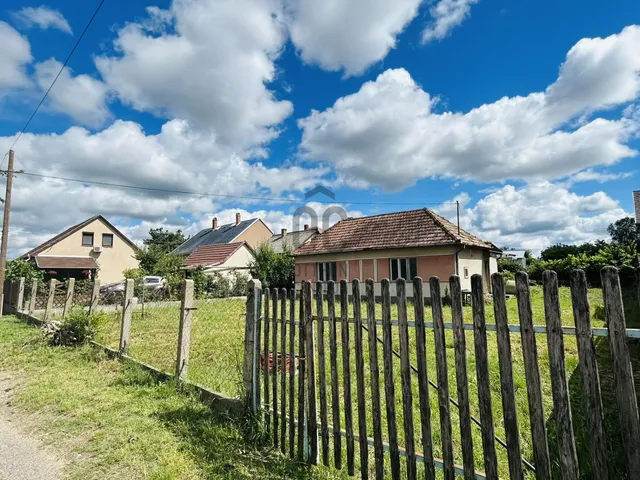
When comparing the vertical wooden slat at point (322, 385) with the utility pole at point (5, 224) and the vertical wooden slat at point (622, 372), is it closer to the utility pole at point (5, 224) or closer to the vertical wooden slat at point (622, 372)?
the vertical wooden slat at point (622, 372)

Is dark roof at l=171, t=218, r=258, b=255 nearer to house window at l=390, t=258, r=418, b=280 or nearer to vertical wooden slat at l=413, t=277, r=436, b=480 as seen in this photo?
house window at l=390, t=258, r=418, b=280

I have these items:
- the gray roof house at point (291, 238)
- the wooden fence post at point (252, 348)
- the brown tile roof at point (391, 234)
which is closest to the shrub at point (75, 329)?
the wooden fence post at point (252, 348)

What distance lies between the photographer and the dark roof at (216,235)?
3694cm

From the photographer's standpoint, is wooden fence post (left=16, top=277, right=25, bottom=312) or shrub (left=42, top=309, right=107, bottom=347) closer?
shrub (left=42, top=309, right=107, bottom=347)

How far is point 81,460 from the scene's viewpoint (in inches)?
143

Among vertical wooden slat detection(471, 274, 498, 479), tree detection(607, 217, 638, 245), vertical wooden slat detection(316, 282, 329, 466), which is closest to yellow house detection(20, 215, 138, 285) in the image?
vertical wooden slat detection(316, 282, 329, 466)

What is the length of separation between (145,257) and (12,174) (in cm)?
1732

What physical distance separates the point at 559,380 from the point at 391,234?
18643mm

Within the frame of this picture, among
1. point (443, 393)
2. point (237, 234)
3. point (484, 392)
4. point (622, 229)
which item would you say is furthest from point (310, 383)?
point (622, 229)

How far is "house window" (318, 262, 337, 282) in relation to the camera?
2238 cm

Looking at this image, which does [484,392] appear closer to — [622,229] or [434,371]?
[434,371]

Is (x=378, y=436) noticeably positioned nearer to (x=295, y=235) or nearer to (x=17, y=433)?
(x=17, y=433)

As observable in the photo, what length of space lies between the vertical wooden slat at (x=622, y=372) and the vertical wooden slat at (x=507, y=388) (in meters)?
0.49

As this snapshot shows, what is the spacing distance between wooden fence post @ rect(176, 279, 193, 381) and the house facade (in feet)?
38.9
